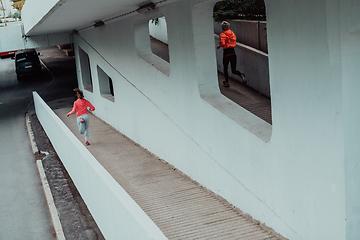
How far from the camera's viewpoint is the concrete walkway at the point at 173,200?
249 inches

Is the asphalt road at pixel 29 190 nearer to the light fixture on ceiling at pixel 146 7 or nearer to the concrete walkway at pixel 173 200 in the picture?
the concrete walkway at pixel 173 200

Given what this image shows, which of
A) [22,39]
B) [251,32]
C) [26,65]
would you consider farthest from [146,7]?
[26,65]

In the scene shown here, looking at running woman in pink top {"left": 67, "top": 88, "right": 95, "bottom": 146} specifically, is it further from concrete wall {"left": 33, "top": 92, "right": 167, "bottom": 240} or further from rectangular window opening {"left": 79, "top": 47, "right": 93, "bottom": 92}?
rectangular window opening {"left": 79, "top": 47, "right": 93, "bottom": 92}

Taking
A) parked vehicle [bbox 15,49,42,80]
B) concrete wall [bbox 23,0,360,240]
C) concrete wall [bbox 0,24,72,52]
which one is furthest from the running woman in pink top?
parked vehicle [bbox 15,49,42,80]

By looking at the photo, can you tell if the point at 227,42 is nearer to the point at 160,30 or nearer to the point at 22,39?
the point at 160,30

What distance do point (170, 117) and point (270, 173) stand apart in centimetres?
402

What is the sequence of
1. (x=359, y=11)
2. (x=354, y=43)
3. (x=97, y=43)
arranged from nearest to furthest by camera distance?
1. (x=359, y=11)
2. (x=354, y=43)
3. (x=97, y=43)

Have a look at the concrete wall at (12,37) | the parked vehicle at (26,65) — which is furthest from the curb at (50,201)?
the parked vehicle at (26,65)

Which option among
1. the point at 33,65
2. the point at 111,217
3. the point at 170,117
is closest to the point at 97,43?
the point at 170,117

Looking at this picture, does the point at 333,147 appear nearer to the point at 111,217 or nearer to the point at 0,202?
the point at 111,217

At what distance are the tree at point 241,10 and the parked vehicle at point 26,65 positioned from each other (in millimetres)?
21520

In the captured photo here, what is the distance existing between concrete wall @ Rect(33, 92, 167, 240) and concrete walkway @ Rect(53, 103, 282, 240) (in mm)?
1014

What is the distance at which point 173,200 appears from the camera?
7.71 m

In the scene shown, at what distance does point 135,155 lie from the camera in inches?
439
